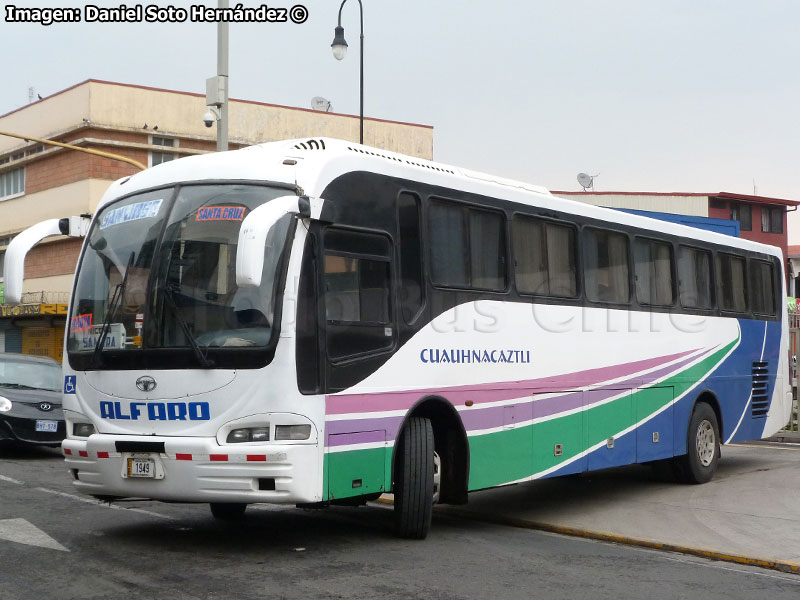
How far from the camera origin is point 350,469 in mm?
8484

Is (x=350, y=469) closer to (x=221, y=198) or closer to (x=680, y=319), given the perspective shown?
(x=221, y=198)

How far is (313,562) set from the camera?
8.13 metres

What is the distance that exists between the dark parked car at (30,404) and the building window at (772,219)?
55931 millimetres

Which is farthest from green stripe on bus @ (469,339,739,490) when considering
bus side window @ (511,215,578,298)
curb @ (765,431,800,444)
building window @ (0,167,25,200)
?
building window @ (0,167,25,200)

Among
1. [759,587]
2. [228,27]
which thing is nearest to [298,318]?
[759,587]

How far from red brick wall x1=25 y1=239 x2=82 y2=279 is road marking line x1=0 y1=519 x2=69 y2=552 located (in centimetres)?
2857

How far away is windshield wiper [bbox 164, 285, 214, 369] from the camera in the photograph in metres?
8.11

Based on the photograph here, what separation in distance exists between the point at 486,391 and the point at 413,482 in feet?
4.69

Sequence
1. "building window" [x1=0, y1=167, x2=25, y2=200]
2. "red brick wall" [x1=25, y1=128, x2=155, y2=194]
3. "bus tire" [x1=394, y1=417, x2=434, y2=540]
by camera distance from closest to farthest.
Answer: "bus tire" [x1=394, y1=417, x2=434, y2=540] → "red brick wall" [x1=25, y1=128, x2=155, y2=194] → "building window" [x1=0, y1=167, x2=25, y2=200]

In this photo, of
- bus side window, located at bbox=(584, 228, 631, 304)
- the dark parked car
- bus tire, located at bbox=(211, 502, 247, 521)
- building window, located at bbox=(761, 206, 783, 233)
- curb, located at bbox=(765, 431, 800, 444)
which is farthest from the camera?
building window, located at bbox=(761, 206, 783, 233)

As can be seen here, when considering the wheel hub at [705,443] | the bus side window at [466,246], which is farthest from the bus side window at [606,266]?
the wheel hub at [705,443]

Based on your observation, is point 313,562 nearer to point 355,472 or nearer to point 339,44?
point 355,472

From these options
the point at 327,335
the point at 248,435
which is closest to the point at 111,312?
the point at 248,435

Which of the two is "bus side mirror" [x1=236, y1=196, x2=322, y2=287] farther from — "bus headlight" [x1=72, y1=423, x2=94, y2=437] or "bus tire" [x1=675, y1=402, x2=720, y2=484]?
"bus tire" [x1=675, y1=402, x2=720, y2=484]
